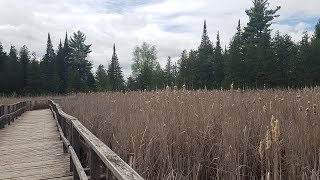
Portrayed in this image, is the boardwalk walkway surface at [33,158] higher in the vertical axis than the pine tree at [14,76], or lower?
lower

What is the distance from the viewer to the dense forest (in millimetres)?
43875

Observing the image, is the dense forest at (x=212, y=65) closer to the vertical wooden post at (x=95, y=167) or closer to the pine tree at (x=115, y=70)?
the pine tree at (x=115, y=70)

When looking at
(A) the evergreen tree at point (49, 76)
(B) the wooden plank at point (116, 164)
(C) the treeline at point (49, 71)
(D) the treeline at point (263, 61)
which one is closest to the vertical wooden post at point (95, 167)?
(B) the wooden plank at point (116, 164)

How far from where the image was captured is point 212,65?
6391cm

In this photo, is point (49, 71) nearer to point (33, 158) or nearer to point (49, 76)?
point (49, 76)

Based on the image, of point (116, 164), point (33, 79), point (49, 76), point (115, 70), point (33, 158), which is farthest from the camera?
point (115, 70)

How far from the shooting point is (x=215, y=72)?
62.7m

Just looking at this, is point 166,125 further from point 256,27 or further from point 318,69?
point 256,27

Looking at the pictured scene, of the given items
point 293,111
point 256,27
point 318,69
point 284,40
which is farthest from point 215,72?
A: point 293,111

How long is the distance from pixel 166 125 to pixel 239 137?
2.98 feet

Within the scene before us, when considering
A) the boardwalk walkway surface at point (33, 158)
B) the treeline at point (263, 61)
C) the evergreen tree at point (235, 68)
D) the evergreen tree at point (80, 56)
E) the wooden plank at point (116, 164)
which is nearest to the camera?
the wooden plank at point (116, 164)

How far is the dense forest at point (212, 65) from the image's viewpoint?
144 feet

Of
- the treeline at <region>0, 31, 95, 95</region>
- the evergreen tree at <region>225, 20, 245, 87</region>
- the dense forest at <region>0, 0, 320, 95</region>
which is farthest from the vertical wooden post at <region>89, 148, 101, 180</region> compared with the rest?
the treeline at <region>0, 31, 95, 95</region>

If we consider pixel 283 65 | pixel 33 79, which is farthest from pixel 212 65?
pixel 33 79
